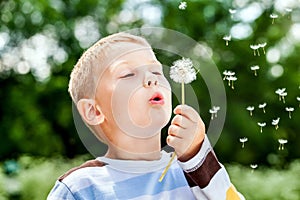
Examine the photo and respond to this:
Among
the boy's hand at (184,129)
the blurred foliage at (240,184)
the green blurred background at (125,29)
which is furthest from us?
the green blurred background at (125,29)

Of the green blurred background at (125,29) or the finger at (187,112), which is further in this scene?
the green blurred background at (125,29)

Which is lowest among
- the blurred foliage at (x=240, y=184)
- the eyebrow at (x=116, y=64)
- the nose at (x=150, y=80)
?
the blurred foliage at (x=240, y=184)

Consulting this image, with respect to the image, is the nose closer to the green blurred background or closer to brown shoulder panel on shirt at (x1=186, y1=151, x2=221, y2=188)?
brown shoulder panel on shirt at (x1=186, y1=151, x2=221, y2=188)

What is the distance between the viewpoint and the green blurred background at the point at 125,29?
3.18 meters

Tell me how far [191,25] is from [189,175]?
250 centimetres

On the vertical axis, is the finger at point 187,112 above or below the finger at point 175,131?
above

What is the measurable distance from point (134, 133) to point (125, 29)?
2.40 meters

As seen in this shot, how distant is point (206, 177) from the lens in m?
0.92

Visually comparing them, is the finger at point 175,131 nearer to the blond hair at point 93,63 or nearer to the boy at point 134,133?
the boy at point 134,133

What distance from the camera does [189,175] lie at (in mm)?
919

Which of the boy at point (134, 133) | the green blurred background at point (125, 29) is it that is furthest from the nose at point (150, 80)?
the green blurred background at point (125, 29)

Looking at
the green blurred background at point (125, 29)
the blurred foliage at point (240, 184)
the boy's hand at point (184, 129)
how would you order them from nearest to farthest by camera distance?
the boy's hand at point (184, 129), the blurred foliage at point (240, 184), the green blurred background at point (125, 29)

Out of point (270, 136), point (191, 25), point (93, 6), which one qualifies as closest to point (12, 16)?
point (93, 6)

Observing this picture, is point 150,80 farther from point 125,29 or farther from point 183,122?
point 125,29
